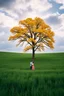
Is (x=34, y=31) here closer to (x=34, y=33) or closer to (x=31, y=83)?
(x=34, y=33)

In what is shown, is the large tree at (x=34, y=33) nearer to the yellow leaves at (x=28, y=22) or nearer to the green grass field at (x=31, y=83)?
the yellow leaves at (x=28, y=22)

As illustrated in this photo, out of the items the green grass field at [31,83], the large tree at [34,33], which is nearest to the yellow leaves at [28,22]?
the large tree at [34,33]

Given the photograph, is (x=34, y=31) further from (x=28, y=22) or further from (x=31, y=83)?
(x=31, y=83)

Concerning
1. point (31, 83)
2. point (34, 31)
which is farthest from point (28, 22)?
point (31, 83)

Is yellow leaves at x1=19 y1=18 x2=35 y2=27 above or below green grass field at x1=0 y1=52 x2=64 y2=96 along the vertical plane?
above

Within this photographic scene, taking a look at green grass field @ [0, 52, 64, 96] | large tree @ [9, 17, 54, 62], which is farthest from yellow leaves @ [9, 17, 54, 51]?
green grass field @ [0, 52, 64, 96]

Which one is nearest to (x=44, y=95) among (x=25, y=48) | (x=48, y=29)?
(x=25, y=48)

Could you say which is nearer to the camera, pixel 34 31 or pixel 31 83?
pixel 31 83

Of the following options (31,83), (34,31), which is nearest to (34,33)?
(34,31)

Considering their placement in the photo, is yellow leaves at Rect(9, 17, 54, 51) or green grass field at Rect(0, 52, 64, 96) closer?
green grass field at Rect(0, 52, 64, 96)

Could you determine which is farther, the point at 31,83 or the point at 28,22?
the point at 28,22

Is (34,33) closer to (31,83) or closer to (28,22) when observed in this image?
(28,22)

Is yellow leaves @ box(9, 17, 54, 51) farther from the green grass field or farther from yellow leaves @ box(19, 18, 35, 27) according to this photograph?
the green grass field

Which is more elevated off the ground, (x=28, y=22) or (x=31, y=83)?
(x=28, y=22)
